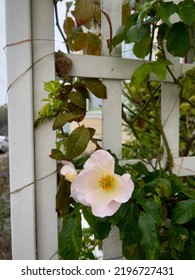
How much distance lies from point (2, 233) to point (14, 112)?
48 cm

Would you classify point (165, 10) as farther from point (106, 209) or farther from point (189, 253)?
point (189, 253)

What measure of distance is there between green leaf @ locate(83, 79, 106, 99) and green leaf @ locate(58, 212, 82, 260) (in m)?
0.33

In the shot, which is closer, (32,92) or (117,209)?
(117,209)

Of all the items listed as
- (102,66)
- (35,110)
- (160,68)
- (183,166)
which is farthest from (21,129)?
(183,166)

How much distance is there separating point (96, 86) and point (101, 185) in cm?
28

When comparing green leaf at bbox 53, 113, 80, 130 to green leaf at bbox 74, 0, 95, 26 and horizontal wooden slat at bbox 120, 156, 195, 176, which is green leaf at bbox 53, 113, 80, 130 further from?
horizontal wooden slat at bbox 120, 156, 195, 176

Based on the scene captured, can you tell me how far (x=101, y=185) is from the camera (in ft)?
1.72

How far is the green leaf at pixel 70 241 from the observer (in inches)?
21.7

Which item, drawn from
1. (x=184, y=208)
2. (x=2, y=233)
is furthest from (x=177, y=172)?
(x=2, y=233)

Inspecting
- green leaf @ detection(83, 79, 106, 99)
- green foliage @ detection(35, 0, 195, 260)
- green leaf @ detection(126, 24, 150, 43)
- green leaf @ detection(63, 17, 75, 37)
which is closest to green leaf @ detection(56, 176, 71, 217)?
green foliage @ detection(35, 0, 195, 260)

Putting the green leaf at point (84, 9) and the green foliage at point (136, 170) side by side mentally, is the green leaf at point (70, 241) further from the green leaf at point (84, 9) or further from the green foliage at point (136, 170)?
the green leaf at point (84, 9)

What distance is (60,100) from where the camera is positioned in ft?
2.05

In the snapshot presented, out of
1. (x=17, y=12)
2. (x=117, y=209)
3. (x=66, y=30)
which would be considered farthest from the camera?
(x=66, y=30)
